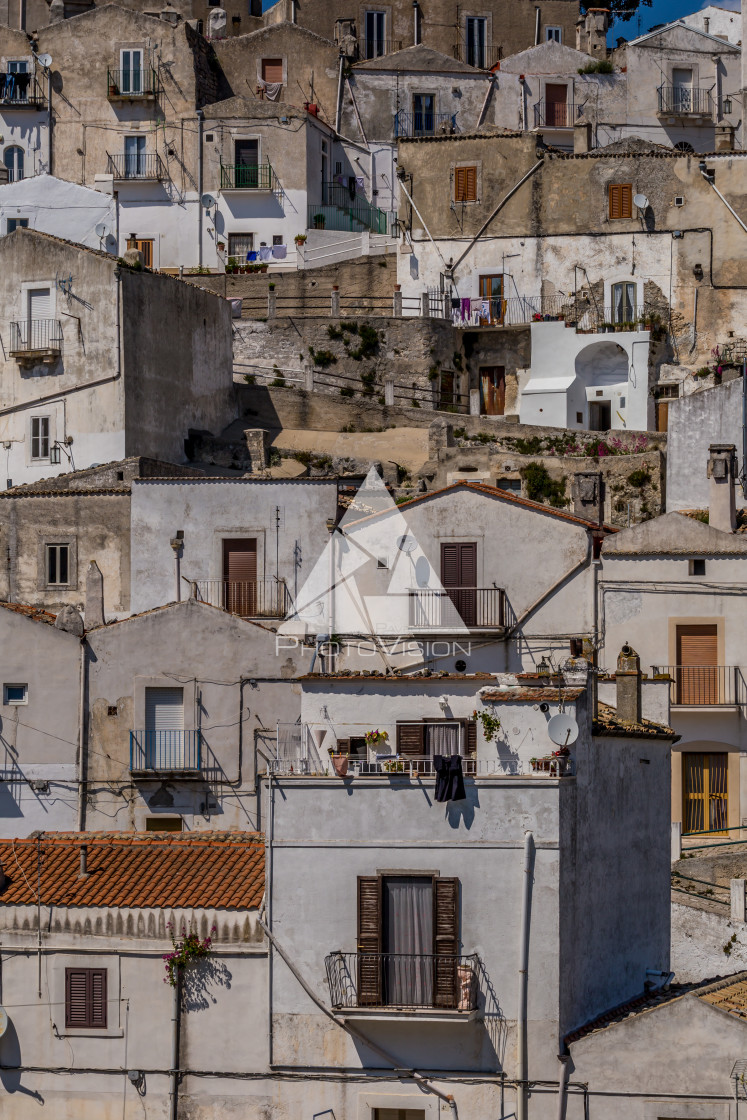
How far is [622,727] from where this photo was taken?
107ft

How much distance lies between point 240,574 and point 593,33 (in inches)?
1475

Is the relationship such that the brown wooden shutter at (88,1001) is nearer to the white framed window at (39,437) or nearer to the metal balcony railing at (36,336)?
the white framed window at (39,437)

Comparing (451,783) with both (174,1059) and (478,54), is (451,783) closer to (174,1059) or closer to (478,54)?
(174,1059)

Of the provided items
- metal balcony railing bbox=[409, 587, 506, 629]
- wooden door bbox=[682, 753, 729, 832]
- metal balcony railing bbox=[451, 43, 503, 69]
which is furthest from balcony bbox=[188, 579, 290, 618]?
metal balcony railing bbox=[451, 43, 503, 69]

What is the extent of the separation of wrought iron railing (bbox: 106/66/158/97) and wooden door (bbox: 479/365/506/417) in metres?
15.5

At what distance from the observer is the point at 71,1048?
29.6 metres

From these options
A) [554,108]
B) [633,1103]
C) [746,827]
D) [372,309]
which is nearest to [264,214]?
[372,309]

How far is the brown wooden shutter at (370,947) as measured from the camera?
2873 centimetres

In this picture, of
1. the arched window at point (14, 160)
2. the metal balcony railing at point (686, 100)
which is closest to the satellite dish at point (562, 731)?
the arched window at point (14, 160)

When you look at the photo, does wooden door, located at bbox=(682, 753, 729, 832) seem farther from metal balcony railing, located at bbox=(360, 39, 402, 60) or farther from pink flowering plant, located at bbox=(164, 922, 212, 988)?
metal balcony railing, located at bbox=(360, 39, 402, 60)

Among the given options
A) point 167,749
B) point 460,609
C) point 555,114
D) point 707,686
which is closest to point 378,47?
point 555,114

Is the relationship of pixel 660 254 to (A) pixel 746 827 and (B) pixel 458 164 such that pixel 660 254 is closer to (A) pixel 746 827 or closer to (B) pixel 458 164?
(B) pixel 458 164

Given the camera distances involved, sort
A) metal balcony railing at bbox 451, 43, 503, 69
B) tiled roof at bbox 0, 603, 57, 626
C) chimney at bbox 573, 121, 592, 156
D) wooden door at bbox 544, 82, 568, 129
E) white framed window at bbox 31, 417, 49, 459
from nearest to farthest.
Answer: tiled roof at bbox 0, 603, 57, 626
white framed window at bbox 31, 417, 49, 459
chimney at bbox 573, 121, 592, 156
wooden door at bbox 544, 82, 568, 129
metal balcony railing at bbox 451, 43, 503, 69

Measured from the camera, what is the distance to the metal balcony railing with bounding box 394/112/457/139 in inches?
2867
